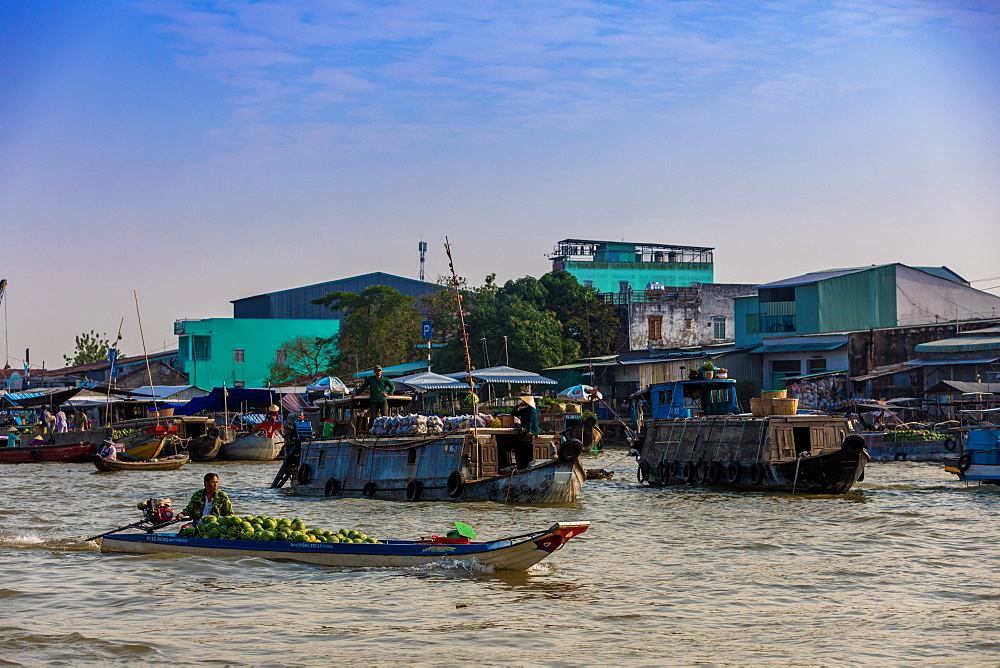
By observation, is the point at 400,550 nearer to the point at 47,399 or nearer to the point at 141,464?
the point at 141,464

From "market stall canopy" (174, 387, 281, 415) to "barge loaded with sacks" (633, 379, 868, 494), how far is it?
819 inches

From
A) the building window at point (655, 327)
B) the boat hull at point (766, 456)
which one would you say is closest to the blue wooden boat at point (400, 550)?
the boat hull at point (766, 456)

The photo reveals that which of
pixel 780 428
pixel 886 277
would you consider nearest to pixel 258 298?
pixel 886 277

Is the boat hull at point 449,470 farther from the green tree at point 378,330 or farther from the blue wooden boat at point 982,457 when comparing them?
the green tree at point 378,330

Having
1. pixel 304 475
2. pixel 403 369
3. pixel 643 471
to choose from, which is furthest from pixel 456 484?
pixel 403 369

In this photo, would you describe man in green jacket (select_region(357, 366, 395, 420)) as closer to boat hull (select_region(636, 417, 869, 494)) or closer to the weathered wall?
boat hull (select_region(636, 417, 869, 494))

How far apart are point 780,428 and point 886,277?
81.6ft

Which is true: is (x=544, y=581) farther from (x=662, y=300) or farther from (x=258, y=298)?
(x=258, y=298)

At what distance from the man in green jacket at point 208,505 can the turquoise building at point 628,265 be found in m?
47.3

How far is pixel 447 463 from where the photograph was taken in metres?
20.8

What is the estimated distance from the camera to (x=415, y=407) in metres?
47.2

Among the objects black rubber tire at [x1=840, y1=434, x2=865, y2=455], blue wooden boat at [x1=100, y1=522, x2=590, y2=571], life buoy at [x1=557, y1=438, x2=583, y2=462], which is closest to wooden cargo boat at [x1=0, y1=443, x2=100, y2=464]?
life buoy at [x1=557, y1=438, x2=583, y2=462]

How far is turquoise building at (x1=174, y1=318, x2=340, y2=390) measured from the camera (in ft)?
198

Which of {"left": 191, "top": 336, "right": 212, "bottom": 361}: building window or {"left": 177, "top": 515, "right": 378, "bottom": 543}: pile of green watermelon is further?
{"left": 191, "top": 336, "right": 212, "bottom": 361}: building window
